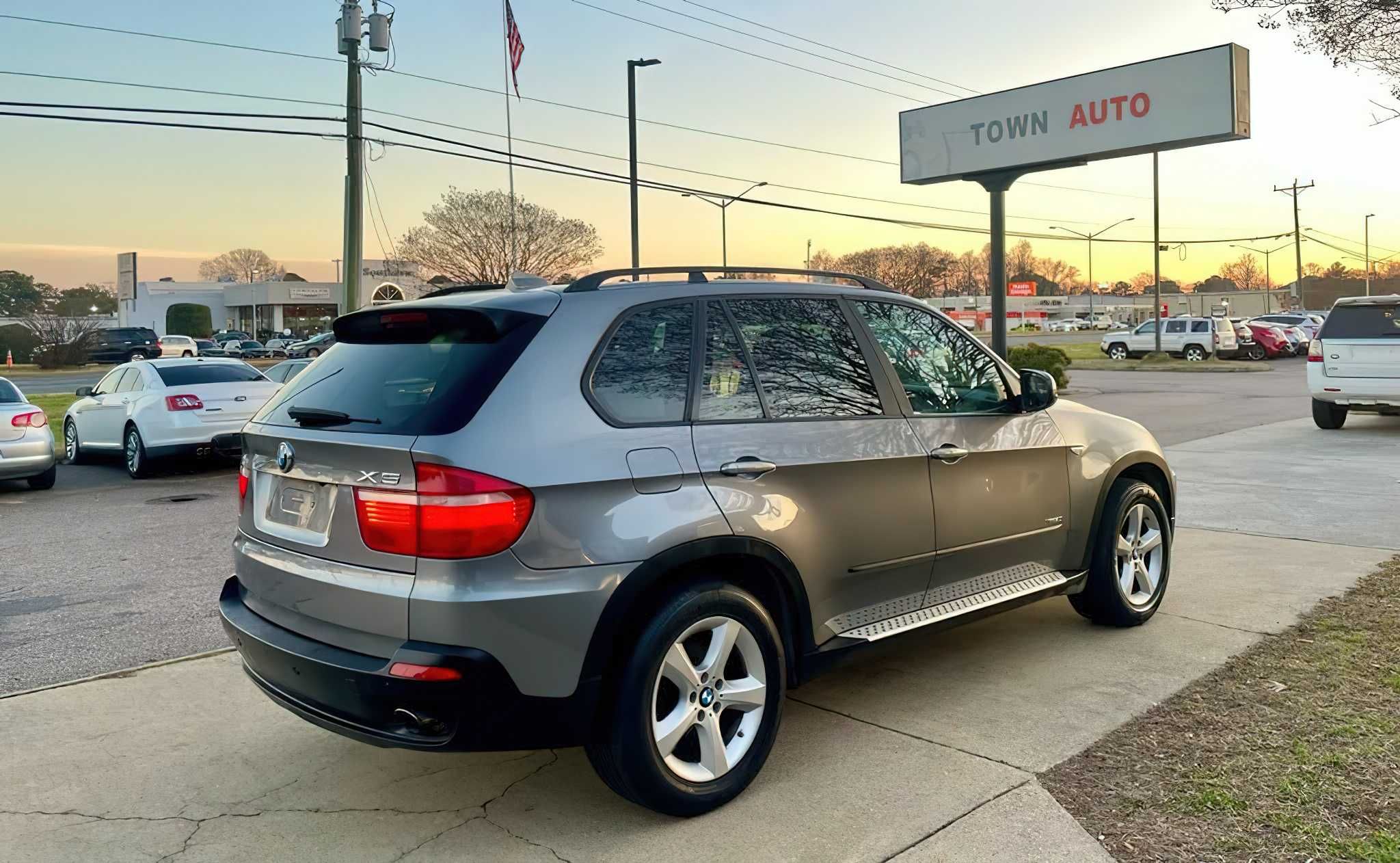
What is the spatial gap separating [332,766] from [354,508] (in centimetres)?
132

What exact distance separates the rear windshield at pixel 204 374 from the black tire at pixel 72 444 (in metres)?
2.38

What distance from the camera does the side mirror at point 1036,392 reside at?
4.76m

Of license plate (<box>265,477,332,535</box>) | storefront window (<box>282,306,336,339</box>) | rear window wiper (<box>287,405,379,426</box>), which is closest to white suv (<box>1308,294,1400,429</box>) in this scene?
rear window wiper (<box>287,405,379,426</box>)

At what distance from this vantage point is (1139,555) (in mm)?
5465

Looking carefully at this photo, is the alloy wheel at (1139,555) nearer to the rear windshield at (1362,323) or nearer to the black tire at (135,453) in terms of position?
the rear windshield at (1362,323)

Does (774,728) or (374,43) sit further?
(374,43)

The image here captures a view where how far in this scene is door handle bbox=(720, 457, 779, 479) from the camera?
3.48m

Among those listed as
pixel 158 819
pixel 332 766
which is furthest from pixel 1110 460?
pixel 158 819

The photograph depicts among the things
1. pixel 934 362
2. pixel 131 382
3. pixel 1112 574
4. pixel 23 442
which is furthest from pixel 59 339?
pixel 1112 574

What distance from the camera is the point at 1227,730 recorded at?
398 cm

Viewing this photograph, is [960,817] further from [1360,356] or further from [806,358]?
[1360,356]

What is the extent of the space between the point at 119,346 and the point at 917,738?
50030mm

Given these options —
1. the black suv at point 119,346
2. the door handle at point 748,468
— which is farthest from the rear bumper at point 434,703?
the black suv at point 119,346

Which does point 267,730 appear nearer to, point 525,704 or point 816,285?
point 525,704
